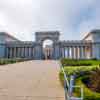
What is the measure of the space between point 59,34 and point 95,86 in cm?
6218

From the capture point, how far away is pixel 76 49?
77000 millimetres

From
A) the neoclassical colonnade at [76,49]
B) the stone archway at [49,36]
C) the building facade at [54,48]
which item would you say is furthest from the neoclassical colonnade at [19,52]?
the neoclassical colonnade at [76,49]

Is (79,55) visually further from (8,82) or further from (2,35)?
(8,82)

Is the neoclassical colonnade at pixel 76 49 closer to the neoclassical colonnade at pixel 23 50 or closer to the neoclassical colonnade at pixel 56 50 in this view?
the neoclassical colonnade at pixel 56 50

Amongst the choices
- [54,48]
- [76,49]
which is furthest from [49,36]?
[76,49]

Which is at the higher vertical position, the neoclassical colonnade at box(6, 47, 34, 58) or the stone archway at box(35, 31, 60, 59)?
the stone archway at box(35, 31, 60, 59)

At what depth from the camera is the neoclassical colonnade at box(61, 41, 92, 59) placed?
2925 inches

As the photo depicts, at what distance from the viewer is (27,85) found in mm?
14133

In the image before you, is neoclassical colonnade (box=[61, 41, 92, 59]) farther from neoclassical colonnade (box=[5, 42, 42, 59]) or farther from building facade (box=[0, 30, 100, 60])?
neoclassical colonnade (box=[5, 42, 42, 59])

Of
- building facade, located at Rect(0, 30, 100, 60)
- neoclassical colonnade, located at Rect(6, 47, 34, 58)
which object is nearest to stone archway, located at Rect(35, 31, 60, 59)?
building facade, located at Rect(0, 30, 100, 60)

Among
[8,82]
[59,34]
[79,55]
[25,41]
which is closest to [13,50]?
Result: [25,41]

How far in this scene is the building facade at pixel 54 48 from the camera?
73250 millimetres

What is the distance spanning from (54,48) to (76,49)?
7606 mm

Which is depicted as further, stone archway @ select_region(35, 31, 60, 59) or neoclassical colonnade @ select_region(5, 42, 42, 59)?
stone archway @ select_region(35, 31, 60, 59)
